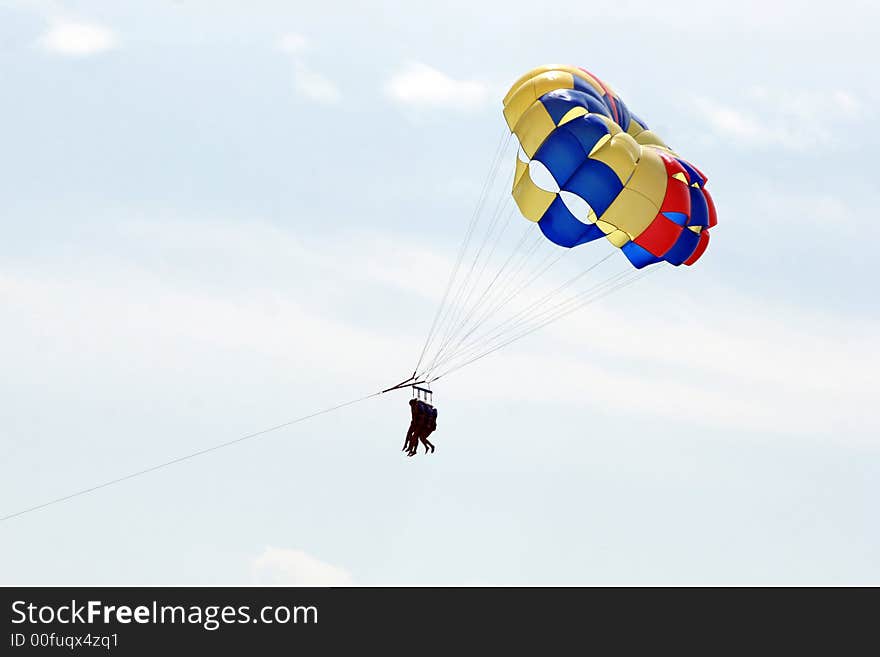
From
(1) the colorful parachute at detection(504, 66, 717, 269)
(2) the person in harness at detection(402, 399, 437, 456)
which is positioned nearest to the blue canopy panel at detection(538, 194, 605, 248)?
(1) the colorful parachute at detection(504, 66, 717, 269)

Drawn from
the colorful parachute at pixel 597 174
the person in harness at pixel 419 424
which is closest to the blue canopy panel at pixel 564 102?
the colorful parachute at pixel 597 174

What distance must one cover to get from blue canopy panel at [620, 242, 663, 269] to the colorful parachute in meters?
0.27

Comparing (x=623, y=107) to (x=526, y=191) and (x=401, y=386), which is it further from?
(x=401, y=386)

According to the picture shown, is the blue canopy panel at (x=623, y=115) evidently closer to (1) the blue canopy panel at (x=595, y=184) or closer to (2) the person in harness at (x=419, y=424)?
(1) the blue canopy panel at (x=595, y=184)

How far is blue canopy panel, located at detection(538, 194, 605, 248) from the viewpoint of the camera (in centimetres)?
3616

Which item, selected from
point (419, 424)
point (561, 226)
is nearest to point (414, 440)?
point (419, 424)

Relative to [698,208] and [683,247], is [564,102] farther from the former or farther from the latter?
[683,247]

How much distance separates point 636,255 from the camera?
124ft

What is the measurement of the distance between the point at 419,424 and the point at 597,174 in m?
6.19

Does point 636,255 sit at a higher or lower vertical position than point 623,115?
lower

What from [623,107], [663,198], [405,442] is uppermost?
[623,107]
